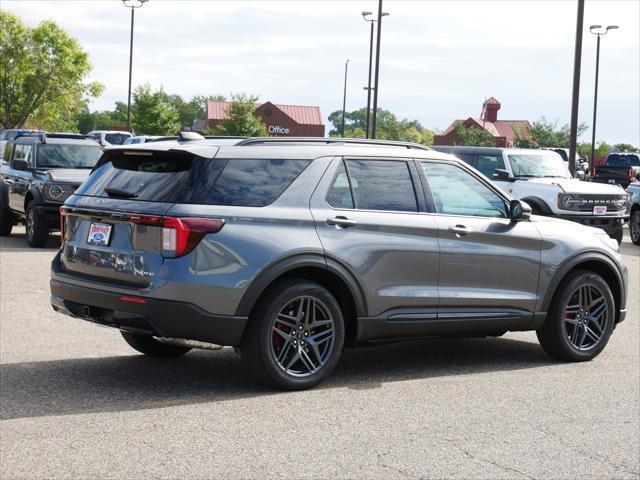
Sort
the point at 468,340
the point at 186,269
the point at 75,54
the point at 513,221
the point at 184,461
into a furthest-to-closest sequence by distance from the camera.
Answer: the point at 75,54 → the point at 468,340 → the point at 513,221 → the point at 186,269 → the point at 184,461

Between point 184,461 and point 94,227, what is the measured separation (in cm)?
232

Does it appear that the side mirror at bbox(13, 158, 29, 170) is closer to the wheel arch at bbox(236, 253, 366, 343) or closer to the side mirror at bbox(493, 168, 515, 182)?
the side mirror at bbox(493, 168, 515, 182)

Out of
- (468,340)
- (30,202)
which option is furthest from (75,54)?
(468,340)

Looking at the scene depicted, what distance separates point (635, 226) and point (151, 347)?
675 inches

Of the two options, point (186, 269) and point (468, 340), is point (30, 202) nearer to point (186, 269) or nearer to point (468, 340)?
point (468, 340)

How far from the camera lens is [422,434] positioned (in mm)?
6258

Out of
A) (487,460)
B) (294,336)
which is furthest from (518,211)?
(487,460)

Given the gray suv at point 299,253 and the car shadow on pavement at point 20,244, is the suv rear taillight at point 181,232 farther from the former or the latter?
the car shadow on pavement at point 20,244

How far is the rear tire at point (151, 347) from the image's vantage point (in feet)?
27.0

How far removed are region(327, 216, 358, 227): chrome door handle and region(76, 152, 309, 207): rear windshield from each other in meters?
0.39

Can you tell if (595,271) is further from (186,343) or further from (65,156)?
(65,156)

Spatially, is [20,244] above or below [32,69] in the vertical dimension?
below

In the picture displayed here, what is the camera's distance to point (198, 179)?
276 inches

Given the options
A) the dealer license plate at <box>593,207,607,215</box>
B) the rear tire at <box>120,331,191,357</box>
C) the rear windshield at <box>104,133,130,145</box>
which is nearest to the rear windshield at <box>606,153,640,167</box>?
the rear windshield at <box>104,133,130,145</box>
